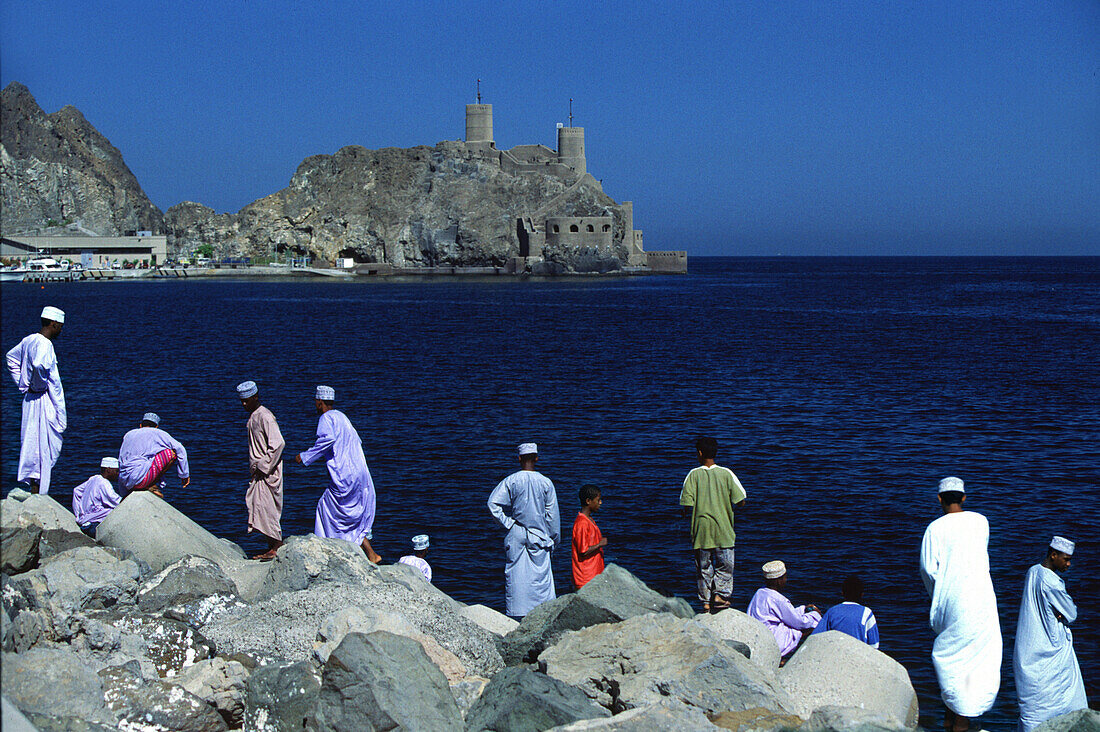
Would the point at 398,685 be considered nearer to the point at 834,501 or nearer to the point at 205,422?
the point at 834,501

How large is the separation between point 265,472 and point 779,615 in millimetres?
4616

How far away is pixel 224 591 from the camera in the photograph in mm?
7355

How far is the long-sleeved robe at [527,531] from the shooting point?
8.45m

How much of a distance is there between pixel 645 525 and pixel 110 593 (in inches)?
373

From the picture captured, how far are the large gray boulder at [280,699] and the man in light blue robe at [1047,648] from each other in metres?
4.71

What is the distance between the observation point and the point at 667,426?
942 inches

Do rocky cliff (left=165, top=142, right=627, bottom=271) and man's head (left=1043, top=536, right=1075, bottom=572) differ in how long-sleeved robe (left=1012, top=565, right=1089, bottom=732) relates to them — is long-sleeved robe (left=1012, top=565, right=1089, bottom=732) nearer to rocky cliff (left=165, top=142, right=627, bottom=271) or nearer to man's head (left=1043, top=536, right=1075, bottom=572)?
man's head (left=1043, top=536, right=1075, bottom=572)

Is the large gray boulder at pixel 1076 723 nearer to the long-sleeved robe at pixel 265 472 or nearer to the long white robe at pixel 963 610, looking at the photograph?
the long white robe at pixel 963 610

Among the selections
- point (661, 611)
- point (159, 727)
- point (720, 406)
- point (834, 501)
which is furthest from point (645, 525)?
point (720, 406)

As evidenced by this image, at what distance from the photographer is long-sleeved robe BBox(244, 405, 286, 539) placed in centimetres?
895

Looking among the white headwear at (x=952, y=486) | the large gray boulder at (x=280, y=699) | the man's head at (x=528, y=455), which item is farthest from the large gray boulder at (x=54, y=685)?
the white headwear at (x=952, y=486)

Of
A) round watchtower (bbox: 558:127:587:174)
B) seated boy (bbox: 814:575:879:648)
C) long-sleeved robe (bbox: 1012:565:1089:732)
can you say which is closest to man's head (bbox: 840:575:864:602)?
seated boy (bbox: 814:575:879:648)

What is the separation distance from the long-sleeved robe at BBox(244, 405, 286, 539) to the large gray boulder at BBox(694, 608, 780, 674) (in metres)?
4.04

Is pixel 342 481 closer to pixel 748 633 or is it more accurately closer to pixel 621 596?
pixel 621 596
